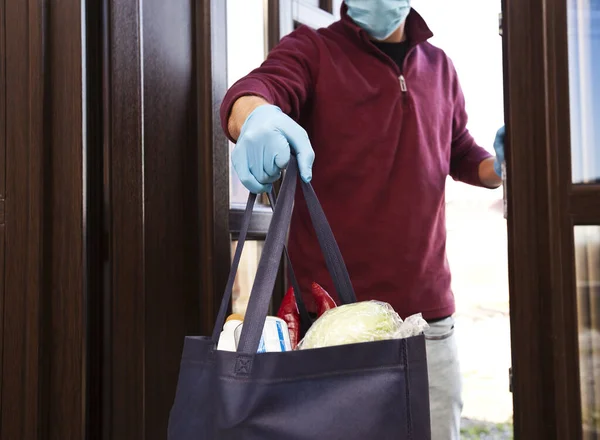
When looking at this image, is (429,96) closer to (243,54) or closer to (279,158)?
(243,54)

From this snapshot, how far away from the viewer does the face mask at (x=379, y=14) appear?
1.36 metres

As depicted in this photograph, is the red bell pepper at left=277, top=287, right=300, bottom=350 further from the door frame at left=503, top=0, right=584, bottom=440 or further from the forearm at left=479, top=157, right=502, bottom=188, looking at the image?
the forearm at left=479, top=157, right=502, bottom=188

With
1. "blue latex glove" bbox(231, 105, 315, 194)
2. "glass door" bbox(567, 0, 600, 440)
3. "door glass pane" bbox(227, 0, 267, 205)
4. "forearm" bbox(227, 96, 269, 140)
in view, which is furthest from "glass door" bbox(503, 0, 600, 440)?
"door glass pane" bbox(227, 0, 267, 205)

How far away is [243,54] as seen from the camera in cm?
159

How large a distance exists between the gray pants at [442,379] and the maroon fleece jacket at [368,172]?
1.8 inches

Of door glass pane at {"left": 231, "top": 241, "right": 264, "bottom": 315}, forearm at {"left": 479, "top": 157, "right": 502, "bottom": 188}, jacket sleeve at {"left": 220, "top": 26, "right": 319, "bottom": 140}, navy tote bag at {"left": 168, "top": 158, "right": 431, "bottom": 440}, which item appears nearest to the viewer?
navy tote bag at {"left": 168, "top": 158, "right": 431, "bottom": 440}

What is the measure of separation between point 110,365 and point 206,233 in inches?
A: 14.0

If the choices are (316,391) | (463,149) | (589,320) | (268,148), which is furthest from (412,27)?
(316,391)

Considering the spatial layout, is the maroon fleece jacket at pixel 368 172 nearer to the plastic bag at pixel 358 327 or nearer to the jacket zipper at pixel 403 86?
the jacket zipper at pixel 403 86

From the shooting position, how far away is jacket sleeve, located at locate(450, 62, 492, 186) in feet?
4.88

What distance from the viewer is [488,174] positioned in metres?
1.44

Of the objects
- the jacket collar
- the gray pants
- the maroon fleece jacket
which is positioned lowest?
the gray pants

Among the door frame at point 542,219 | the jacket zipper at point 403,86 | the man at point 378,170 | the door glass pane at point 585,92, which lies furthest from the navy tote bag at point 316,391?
the jacket zipper at point 403,86

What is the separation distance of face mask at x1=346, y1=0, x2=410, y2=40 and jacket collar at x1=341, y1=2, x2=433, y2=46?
0.06 ft
